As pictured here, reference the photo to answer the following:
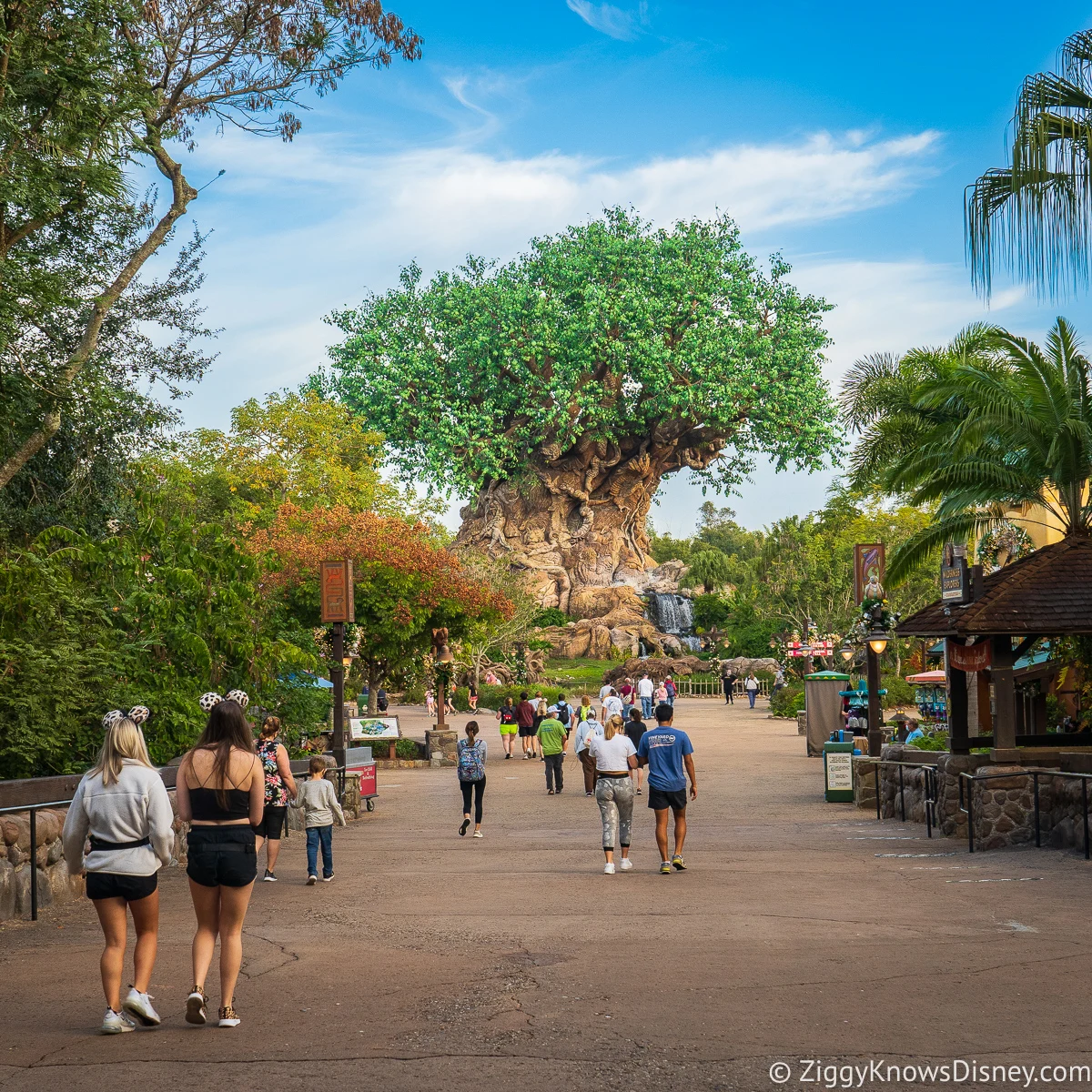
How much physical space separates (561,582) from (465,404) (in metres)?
11.1

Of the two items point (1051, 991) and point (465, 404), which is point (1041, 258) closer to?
point (1051, 991)

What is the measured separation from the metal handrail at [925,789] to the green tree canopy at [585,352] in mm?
42182

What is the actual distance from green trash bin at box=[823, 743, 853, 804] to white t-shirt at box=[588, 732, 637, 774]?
26.5 ft

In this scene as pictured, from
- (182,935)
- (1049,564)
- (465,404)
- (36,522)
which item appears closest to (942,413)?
(1049,564)

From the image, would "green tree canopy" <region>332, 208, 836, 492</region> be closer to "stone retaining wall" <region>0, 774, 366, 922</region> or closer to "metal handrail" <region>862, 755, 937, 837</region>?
"metal handrail" <region>862, 755, 937, 837</region>

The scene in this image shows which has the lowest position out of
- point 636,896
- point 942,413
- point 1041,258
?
point 636,896

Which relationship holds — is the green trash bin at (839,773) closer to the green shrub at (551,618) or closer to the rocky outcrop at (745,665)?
the rocky outcrop at (745,665)

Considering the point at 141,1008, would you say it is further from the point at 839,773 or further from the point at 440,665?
the point at 440,665

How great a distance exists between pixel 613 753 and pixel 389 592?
1814cm

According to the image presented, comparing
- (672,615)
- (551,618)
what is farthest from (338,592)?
(672,615)

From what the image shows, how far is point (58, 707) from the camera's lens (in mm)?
13203

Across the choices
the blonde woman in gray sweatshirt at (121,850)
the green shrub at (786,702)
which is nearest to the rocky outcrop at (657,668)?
the green shrub at (786,702)

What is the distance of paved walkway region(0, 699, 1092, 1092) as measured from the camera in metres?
5.84

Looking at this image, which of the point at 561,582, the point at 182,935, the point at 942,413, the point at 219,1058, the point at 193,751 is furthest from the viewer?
the point at 561,582
